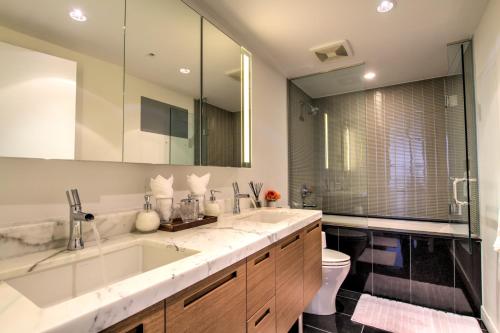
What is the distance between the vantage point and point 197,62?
163 centimetres

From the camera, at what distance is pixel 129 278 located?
677mm

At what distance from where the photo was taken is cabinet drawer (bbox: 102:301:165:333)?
23.0 inches

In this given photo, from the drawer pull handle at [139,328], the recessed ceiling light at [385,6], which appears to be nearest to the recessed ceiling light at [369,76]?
the recessed ceiling light at [385,6]

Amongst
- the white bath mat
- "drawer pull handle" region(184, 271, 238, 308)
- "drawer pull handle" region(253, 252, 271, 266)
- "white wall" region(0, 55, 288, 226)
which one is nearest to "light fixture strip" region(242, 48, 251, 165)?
"white wall" region(0, 55, 288, 226)

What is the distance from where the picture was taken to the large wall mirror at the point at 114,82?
898 millimetres

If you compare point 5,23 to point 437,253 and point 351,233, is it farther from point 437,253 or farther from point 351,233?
point 437,253

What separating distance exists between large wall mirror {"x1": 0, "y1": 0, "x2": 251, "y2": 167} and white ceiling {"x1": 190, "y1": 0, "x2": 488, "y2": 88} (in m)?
0.29

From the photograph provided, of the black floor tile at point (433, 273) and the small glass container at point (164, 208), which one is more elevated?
the small glass container at point (164, 208)

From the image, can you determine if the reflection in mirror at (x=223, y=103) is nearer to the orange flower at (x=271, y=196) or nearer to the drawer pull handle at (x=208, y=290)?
the orange flower at (x=271, y=196)

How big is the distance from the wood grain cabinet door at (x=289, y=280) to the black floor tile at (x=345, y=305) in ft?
3.05

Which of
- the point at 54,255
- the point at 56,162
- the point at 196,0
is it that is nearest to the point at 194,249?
the point at 54,255

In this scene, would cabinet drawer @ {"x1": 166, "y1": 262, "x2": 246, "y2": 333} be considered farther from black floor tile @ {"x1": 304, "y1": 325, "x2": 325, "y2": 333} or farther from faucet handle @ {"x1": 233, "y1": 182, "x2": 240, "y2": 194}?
black floor tile @ {"x1": 304, "y1": 325, "x2": 325, "y2": 333}

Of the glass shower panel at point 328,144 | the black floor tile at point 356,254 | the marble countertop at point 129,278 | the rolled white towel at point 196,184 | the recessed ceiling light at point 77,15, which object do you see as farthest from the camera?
the glass shower panel at point 328,144

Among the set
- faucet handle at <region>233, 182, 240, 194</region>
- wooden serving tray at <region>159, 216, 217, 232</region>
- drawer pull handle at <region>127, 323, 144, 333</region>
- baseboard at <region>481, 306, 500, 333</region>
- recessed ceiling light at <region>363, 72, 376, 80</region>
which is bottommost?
baseboard at <region>481, 306, 500, 333</region>
